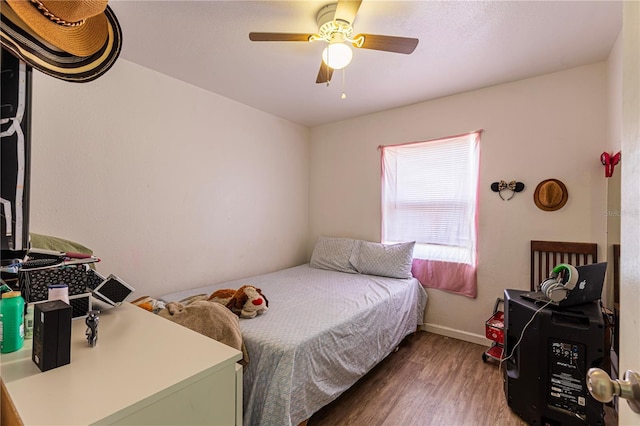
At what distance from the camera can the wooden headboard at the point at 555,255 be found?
7.25 feet

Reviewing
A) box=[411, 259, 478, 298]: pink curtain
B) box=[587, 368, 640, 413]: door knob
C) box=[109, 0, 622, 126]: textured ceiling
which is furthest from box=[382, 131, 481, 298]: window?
box=[587, 368, 640, 413]: door knob

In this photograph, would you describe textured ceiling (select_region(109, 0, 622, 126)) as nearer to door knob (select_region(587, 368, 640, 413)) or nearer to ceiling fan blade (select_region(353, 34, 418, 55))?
ceiling fan blade (select_region(353, 34, 418, 55))

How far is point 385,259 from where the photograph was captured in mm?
2977

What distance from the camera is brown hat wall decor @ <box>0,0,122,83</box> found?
79cm

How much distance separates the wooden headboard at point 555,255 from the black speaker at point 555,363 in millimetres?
700

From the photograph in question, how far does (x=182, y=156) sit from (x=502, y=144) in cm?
288

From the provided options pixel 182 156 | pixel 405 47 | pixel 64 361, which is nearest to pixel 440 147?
pixel 405 47

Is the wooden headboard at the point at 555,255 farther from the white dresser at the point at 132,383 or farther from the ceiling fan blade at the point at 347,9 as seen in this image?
the white dresser at the point at 132,383

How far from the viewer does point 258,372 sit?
58.9 inches

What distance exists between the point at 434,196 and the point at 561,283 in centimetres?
143

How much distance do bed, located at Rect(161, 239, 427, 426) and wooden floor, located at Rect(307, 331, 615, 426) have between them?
16 cm

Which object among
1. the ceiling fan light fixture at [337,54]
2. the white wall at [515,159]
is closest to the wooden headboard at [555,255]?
the white wall at [515,159]

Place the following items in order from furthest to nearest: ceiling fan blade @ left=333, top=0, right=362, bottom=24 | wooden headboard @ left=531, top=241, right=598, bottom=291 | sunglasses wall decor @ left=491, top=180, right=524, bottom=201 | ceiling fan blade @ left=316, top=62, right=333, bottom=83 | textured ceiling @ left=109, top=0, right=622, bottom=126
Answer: sunglasses wall decor @ left=491, top=180, right=524, bottom=201 < wooden headboard @ left=531, top=241, right=598, bottom=291 < ceiling fan blade @ left=316, top=62, right=333, bottom=83 < textured ceiling @ left=109, top=0, right=622, bottom=126 < ceiling fan blade @ left=333, top=0, right=362, bottom=24

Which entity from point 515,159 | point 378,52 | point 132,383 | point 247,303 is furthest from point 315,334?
point 515,159
